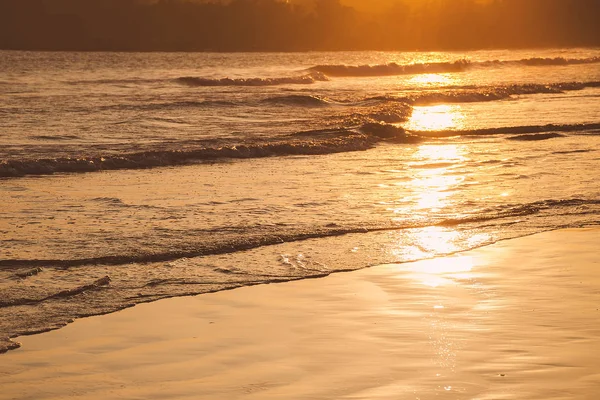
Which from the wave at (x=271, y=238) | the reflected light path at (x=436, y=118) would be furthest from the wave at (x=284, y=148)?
the wave at (x=271, y=238)

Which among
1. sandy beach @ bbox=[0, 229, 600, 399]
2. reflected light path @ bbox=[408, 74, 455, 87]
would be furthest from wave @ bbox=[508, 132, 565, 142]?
reflected light path @ bbox=[408, 74, 455, 87]

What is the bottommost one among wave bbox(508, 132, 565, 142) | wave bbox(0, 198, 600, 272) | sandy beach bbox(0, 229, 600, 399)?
sandy beach bbox(0, 229, 600, 399)

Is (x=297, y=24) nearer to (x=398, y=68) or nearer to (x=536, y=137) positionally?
(x=398, y=68)

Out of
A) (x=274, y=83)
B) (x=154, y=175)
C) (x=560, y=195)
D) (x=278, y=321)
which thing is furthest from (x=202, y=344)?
(x=274, y=83)

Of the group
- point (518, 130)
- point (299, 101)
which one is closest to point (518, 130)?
point (518, 130)

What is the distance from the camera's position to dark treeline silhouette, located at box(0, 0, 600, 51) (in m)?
108

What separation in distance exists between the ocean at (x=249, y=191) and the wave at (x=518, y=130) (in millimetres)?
66

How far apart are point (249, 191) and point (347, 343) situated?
6.38m

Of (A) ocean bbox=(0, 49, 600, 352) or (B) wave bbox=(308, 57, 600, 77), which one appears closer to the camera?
(A) ocean bbox=(0, 49, 600, 352)

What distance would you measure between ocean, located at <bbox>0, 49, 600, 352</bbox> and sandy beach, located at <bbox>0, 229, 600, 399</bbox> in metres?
0.49

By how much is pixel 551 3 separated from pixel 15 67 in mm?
101246

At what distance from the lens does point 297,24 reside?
117 meters

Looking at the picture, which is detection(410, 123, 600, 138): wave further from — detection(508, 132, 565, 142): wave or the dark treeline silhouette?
the dark treeline silhouette

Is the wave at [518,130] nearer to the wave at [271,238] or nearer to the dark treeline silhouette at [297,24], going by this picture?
the wave at [271,238]
